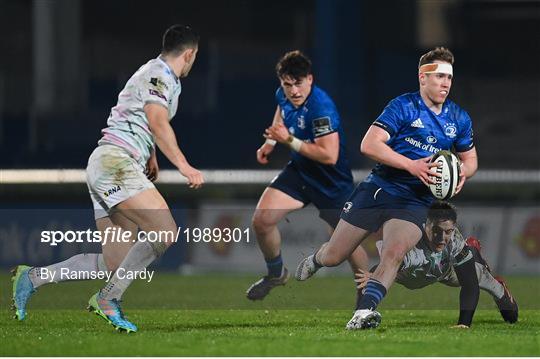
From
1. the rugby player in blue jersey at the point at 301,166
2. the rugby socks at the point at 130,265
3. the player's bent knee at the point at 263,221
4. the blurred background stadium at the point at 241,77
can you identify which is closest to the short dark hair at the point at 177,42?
the rugby socks at the point at 130,265

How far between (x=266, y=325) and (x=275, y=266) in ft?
2.76

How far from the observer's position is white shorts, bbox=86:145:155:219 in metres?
8.51

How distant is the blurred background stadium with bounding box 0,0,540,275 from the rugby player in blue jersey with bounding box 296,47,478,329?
871cm

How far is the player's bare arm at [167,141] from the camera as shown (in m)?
8.12

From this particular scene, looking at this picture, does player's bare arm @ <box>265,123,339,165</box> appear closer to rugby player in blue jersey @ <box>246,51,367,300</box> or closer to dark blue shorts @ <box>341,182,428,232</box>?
rugby player in blue jersey @ <box>246,51,367,300</box>

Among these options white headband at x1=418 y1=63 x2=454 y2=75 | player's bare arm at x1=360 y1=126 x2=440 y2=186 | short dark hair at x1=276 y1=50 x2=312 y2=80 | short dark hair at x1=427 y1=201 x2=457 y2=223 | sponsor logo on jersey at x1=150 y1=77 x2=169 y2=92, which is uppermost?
white headband at x1=418 y1=63 x2=454 y2=75

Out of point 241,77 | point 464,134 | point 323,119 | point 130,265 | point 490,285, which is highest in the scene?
point 464,134

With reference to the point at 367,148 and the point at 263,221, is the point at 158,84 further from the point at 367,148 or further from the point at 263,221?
the point at 263,221

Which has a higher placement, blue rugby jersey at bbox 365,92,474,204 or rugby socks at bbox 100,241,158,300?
blue rugby jersey at bbox 365,92,474,204

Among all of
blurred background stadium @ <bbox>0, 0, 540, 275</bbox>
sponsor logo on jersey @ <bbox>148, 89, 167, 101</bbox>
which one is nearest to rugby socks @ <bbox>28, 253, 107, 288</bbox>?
sponsor logo on jersey @ <bbox>148, 89, 167, 101</bbox>

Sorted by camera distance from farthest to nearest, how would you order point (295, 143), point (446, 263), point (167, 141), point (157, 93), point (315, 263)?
point (295, 143) → point (315, 263) → point (446, 263) → point (157, 93) → point (167, 141)

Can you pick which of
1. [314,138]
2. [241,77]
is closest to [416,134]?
[314,138]

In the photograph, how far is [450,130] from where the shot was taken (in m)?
8.87

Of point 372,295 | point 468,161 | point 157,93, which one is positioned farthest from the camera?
point 468,161
